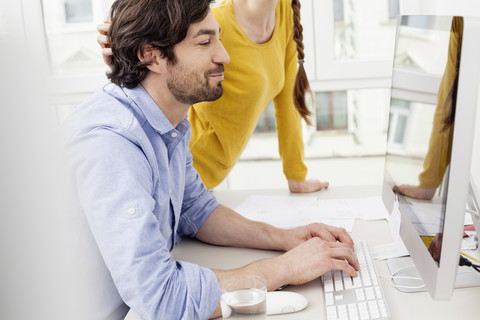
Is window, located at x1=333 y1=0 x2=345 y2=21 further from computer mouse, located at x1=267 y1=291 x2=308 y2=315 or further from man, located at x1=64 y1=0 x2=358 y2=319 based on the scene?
computer mouse, located at x1=267 y1=291 x2=308 y2=315

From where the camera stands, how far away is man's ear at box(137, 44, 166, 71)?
1028 millimetres

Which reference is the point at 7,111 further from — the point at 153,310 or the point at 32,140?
the point at 153,310

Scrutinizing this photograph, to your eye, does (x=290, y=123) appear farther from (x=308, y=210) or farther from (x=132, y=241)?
(x=132, y=241)

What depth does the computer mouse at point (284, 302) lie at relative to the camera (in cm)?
83

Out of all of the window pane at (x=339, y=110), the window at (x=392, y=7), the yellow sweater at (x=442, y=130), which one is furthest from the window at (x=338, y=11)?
the window pane at (x=339, y=110)

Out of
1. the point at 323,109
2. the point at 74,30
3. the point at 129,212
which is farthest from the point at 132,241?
the point at 323,109

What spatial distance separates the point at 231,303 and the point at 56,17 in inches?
90.4

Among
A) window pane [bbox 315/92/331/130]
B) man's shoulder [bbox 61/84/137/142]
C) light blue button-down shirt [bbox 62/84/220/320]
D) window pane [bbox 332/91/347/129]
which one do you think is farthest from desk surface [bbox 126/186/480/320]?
window pane [bbox 332/91/347/129]

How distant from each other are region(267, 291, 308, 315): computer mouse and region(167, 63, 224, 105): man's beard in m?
0.45

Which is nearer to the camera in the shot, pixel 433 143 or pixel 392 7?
pixel 433 143

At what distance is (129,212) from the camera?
81 centimetres

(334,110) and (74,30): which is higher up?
(74,30)

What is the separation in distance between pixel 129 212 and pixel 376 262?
1.75 ft

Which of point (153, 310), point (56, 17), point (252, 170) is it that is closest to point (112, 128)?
point (153, 310)
